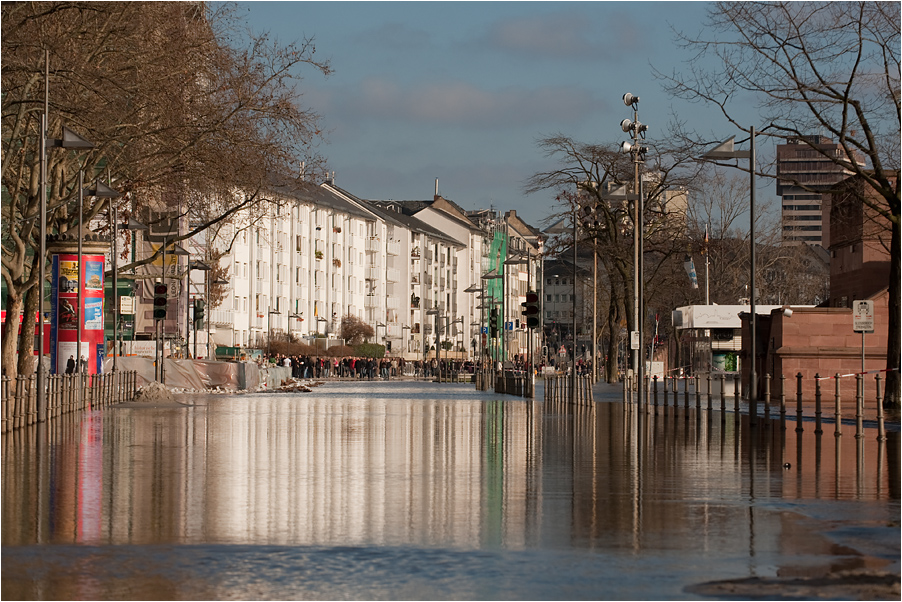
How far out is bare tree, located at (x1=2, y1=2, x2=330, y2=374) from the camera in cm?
3922

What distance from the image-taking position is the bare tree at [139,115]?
39.2m

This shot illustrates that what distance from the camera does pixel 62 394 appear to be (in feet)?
114

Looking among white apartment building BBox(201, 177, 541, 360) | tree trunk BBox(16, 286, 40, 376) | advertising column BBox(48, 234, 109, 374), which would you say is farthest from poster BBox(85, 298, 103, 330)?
white apartment building BBox(201, 177, 541, 360)

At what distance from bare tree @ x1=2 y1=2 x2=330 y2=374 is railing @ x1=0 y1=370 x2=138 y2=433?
75.9 inches

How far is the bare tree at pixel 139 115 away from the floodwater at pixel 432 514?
15454 mm

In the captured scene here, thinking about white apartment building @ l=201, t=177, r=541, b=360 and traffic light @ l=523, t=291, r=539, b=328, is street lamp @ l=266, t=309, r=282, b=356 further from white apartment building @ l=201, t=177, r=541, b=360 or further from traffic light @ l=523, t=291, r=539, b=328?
traffic light @ l=523, t=291, r=539, b=328

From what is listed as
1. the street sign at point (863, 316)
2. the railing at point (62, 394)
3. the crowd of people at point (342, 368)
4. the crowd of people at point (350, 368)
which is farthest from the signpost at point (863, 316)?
the crowd of people at point (342, 368)

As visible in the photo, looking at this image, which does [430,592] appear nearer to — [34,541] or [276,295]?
[34,541]

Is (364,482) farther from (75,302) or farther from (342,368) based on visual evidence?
(342,368)

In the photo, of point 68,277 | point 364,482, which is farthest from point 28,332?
point 364,482

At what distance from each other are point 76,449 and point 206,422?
32.3 feet

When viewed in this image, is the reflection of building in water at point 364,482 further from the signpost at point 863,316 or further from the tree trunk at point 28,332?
the tree trunk at point 28,332

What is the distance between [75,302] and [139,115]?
19.3ft

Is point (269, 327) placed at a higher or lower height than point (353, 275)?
lower
